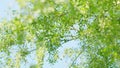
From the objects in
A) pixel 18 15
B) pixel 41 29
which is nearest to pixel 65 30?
pixel 41 29

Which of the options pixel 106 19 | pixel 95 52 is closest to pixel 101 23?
pixel 106 19

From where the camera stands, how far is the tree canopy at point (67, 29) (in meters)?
18.0

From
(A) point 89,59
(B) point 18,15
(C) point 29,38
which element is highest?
(B) point 18,15

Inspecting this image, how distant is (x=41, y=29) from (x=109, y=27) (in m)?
4.34

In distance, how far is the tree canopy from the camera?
59.2 feet

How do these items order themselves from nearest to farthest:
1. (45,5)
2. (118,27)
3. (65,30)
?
(118,27) → (45,5) → (65,30)

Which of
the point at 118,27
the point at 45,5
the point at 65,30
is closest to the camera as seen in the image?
the point at 118,27

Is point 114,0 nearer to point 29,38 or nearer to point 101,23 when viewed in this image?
point 101,23

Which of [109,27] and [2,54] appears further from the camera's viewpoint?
[2,54]

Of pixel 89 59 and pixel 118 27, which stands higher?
pixel 118 27

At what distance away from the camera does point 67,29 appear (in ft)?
68.4

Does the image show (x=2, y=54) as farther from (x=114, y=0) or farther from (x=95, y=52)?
(x=114, y=0)

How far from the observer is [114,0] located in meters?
18.5

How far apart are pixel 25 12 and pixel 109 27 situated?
472 centimetres
